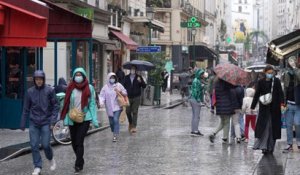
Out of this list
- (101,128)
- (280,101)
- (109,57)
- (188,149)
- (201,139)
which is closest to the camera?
(280,101)

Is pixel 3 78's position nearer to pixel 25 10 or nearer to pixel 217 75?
pixel 25 10

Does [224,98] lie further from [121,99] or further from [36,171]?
[36,171]

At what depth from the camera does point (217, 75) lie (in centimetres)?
1457

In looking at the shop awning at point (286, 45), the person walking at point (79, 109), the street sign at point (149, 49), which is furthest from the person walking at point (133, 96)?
the street sign at point (149, 49)

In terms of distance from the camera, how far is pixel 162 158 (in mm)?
12242

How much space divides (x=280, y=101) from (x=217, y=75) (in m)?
2.16

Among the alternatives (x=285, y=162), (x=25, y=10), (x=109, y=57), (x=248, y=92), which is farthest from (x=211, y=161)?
(x=109, y=57)

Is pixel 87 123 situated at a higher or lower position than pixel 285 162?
higher

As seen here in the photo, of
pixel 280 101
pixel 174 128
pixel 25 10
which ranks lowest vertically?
pixel 174 128

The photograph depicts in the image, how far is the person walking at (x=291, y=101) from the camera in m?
12.9

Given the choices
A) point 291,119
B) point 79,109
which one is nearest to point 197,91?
point 291,119

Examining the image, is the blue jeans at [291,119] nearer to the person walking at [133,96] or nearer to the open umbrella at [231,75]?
the open umbrella at [231,75]

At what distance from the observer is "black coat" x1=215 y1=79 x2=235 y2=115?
14438 millimetres

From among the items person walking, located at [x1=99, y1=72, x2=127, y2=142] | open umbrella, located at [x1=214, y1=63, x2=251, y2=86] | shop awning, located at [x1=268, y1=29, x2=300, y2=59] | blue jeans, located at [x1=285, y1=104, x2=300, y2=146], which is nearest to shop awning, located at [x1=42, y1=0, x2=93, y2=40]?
person walking, located at [x1=99, y1=72, x2=127, y2=142]
